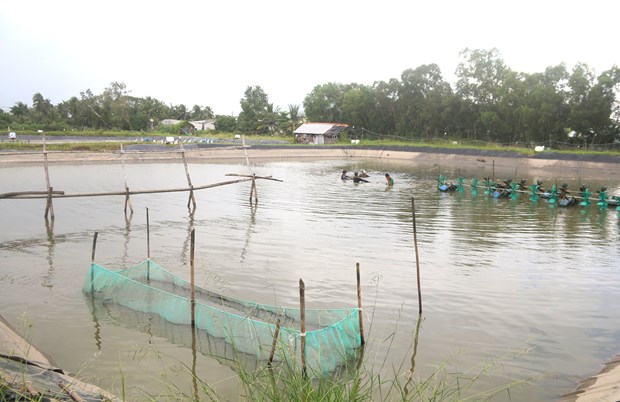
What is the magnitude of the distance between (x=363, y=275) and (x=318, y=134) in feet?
198

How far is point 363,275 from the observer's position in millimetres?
13961

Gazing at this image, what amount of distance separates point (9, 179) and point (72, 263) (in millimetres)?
22536

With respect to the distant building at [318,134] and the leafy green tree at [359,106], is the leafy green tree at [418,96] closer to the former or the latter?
the leafy green tree at [359,106]

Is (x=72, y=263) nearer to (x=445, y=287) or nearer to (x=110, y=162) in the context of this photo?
(x=445, y=287)

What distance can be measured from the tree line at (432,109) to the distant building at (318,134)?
19.5 ft

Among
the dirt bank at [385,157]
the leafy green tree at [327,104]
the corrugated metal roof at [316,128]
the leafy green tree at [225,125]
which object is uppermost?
the leafy green tree at [327,104]

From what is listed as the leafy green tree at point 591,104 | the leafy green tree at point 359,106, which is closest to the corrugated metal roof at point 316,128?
the leafy green tree at point 359,106

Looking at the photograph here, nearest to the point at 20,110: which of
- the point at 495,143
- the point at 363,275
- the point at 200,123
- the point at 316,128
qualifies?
the point at 200,123

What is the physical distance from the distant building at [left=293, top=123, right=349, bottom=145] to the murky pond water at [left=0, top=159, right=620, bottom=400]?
4503 centimetres

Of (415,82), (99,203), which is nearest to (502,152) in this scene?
(415,82)

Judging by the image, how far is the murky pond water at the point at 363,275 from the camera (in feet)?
30.3

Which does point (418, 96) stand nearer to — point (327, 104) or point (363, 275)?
point (327, 104)

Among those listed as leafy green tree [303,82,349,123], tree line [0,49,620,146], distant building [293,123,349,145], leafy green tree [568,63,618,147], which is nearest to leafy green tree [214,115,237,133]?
tree line [0,49,620,146]

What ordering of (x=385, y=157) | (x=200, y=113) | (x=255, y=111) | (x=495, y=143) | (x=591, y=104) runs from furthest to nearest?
(x=200, y=113)
(x=255, y=111)
(x=385, y=157)
(x=495, y=143)
(x=591, y=104)
